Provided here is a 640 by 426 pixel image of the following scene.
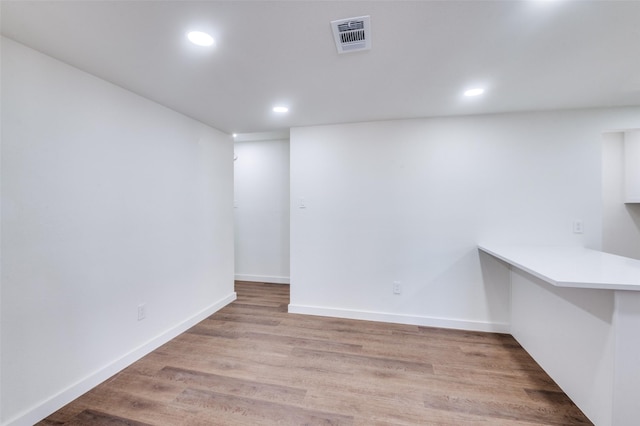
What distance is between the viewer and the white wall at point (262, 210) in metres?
4.57

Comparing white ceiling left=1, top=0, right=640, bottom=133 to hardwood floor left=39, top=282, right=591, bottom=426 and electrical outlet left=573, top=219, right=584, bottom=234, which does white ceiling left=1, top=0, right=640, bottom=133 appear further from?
hardwood floor left=39, top=282, right=591, bottom=426

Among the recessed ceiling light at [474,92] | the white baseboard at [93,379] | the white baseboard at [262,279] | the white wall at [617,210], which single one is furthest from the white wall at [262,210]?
the white wall at [617,210]

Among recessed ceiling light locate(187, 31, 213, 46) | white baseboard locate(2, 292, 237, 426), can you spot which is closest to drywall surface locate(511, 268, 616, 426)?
recessed ceiling light locate(187, 31, 213, 46)

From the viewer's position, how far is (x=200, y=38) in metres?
1.51

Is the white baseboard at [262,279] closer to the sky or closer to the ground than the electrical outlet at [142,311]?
closer to the ground

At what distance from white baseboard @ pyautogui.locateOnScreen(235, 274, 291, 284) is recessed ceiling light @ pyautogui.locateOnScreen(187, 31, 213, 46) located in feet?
12.1

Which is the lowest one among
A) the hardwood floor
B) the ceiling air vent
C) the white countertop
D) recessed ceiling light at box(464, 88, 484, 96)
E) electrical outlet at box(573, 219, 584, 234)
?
the hardwood floor

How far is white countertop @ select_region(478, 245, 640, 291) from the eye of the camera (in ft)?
4.67

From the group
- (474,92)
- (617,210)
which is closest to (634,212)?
(617,210)

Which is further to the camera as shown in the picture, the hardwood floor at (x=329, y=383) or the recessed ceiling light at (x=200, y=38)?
the hardwood floor at (x=329, y=383)

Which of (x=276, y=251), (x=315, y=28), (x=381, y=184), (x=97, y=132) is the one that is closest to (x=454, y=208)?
(x=381, y=184)

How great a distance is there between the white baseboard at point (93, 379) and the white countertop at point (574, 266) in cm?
314

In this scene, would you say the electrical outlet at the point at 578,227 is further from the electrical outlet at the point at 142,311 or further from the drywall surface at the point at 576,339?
the electrical outlet at the point at 142,311

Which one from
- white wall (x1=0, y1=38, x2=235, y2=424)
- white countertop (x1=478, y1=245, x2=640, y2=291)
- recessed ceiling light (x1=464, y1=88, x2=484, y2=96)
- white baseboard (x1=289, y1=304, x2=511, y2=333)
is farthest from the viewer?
white baseboard (x1=289, y1=304, x2=511, y2=333)
